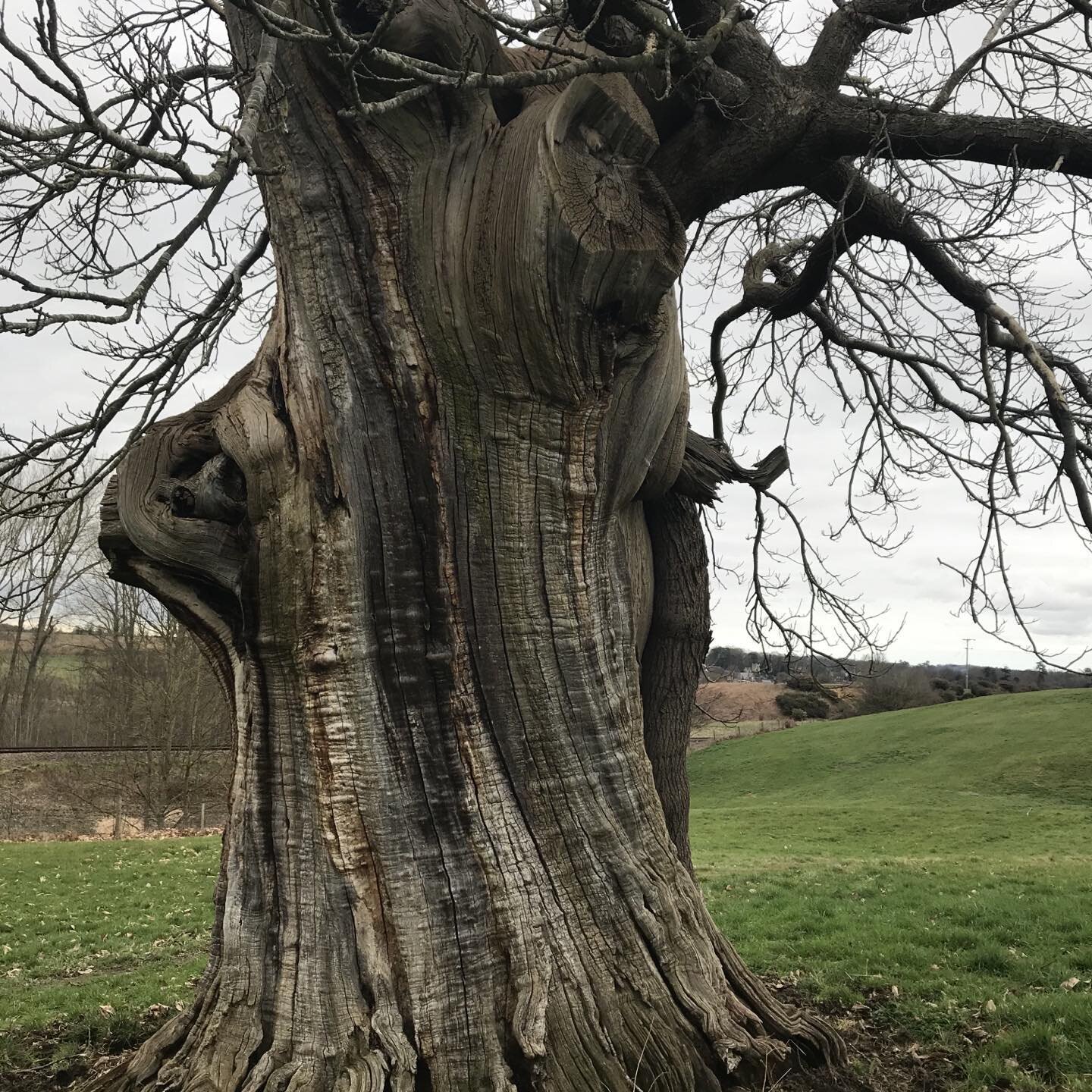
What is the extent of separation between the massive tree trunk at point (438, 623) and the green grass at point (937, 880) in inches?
61.6

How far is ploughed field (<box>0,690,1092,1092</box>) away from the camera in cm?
396

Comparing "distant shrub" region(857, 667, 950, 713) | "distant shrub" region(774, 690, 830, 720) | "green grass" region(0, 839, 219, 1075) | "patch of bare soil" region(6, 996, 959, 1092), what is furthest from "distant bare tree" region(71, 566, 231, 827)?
"distant shrub" region(857, 667, 950, 713)

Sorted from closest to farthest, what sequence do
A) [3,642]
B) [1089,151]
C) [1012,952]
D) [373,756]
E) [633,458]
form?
1. [373,756]
2. [633,458]
3. [1089,151]
4. [1012,952]
5. [3,642]

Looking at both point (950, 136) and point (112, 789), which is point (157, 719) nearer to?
point (112, 789)

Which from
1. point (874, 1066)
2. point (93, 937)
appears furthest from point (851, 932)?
point (93, 937)

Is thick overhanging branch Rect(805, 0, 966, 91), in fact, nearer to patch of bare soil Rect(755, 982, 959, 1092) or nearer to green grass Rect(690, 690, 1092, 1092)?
patch of bare soil Rect(755, 982, 959, 1092)

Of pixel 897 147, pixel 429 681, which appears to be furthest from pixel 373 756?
pixel 897 147

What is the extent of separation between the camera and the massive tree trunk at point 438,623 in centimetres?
273

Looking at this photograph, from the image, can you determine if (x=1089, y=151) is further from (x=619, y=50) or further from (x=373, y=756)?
(x=373, y=756)

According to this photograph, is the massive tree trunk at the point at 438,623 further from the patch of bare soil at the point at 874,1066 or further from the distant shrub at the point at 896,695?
the distant shrub at the point at 896,695

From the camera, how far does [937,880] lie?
11.0m

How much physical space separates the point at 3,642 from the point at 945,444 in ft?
109

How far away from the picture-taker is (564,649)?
3.10m

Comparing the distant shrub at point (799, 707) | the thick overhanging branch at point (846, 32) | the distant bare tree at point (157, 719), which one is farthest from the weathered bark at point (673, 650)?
the distant shrub at point (799, 707)
